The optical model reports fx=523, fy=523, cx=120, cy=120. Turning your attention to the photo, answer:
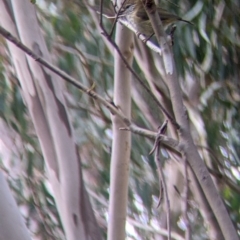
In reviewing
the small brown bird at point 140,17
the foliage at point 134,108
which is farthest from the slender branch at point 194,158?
the foliage at point 134,108

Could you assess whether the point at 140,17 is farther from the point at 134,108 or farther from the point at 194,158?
the point at 194,158

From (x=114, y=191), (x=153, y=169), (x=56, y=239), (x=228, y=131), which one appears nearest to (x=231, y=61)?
(x=228, y=131)

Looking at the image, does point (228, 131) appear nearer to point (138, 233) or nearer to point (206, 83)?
point (206, 83)

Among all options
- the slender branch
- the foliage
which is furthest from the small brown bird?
the slender branch

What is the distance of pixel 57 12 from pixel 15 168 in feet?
2.26

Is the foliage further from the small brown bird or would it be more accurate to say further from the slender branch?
the slender branch

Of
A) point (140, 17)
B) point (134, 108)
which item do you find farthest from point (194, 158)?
point (134, 108)

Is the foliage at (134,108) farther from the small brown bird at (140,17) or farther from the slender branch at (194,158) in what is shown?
the slender branch at (194,158)

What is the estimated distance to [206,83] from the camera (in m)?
1.93

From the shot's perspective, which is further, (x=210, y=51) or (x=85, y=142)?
(x=85, y=142)

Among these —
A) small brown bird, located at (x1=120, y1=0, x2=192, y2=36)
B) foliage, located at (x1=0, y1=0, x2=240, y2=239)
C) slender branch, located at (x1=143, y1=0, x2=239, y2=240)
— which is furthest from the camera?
foliage, located at (x1=0, y1=0, x2=240, y2=239)

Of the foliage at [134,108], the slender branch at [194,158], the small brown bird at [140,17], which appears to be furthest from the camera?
the foliage at [134,108]

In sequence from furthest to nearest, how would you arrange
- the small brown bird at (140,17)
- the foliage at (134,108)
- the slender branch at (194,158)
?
the foliage at (134,108) → the small brown bird at (140,17) → the slender branch at (194,158)

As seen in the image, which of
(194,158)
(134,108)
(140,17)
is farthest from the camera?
(134,108)
